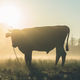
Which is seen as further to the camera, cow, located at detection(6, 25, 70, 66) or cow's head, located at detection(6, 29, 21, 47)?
cow's head, located at detection(6, 29, 21, 47)

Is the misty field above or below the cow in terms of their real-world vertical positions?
below

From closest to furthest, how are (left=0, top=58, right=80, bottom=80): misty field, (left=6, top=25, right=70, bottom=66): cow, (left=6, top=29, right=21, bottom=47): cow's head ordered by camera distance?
1. (left=0, top=58, right=80, bottom=80): misty field
2. (left=6, top=25, right=70, bottom=66): cow
3. (left=6, top=29, right=21, bottom=47): cow's head

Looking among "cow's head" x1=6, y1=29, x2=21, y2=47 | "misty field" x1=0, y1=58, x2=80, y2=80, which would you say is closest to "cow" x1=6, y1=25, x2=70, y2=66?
"cow's head" x1=6, y1=29, x2=21, y2=47

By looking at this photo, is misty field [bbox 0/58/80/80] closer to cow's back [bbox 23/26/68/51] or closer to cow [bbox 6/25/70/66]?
cow [bbox 6/25/70/66]

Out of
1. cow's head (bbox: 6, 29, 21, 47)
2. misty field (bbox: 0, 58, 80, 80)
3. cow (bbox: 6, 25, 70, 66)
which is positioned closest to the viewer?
misty field (bbox: 0, 58, 80, 80)

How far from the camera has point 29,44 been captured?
967 centimetres

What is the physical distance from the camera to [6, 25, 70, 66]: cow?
9664 millimetres

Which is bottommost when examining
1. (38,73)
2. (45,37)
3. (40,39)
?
(38,73)

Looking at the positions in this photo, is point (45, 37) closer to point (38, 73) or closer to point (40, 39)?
point (40, 39)

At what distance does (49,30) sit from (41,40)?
2.68 feet

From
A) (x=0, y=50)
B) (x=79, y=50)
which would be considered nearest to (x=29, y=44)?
(x=0, y=50)

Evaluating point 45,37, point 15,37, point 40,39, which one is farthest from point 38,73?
point 15,37

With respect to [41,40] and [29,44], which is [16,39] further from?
[41,40]

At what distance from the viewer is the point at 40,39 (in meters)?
9.72
